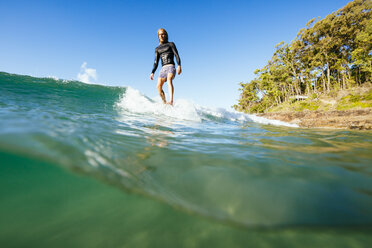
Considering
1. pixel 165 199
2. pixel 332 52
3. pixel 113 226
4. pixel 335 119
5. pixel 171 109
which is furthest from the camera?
pixel 332 52

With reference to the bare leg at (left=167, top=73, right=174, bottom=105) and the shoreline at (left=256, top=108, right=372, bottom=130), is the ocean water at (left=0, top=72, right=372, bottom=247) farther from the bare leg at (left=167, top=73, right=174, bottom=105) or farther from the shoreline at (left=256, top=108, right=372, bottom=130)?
the shoreline at (left=256, top=108, right=372, bottom=130)

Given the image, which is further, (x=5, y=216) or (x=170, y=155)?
(x=170, y=155)

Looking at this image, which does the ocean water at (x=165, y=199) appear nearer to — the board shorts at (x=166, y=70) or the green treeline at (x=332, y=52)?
the board shorts at (x=166, y=70)

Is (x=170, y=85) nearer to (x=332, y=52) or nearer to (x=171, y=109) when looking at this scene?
(x=171, y=109)

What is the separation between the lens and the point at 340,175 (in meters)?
1.11

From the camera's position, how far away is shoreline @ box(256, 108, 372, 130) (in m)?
5.08

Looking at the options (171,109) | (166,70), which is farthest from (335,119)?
(166,70)

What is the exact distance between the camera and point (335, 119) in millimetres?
6133

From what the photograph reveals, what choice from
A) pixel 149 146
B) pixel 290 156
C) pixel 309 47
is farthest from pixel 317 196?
pixel 309 47

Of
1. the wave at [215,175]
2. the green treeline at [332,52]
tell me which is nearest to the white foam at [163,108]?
the wave at [215,175]

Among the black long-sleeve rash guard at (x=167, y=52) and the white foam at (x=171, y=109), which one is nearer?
the white foam at (x=171, y=109)

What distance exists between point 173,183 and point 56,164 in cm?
74

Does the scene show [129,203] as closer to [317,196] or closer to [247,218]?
[247,218]

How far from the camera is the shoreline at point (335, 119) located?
508 cm
